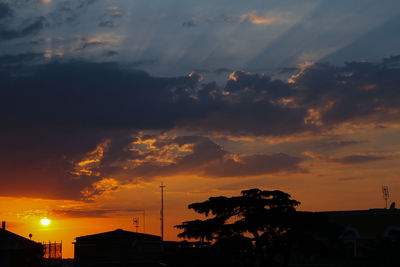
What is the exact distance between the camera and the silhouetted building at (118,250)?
72.6 meters

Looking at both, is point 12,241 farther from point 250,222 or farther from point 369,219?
point 369,219

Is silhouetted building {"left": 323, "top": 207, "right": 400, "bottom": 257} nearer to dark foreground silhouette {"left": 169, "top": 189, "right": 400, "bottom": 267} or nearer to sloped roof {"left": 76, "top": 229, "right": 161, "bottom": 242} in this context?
dark foreground silhouette {"left": 169, "top": 189, "right": 400, "bottom": 267}

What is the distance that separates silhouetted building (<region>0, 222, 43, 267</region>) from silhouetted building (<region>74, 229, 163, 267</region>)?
20.2ft

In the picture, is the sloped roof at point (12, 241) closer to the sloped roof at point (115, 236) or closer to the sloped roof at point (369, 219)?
the sloped roof at point (115, 236)

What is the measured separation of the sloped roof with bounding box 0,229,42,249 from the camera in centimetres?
6919

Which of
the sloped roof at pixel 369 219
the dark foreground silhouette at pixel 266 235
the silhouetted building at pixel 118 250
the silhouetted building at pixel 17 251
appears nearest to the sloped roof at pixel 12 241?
the silhouetted building at pixel 17 251

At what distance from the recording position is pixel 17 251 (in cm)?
7031

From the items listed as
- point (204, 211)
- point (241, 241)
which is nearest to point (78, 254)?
point (204, 211)

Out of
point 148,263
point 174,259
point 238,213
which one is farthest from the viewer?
point 148,263

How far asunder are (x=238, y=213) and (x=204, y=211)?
11.8 feet

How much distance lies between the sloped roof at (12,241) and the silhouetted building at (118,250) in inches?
298

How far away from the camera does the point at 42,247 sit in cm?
7600

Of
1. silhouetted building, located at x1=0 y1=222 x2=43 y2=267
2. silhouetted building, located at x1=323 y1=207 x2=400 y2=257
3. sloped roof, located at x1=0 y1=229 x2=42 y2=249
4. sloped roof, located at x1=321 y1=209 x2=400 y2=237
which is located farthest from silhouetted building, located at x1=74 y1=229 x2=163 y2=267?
silhouetted building, located at x1=323 y1=207 x2=400 y2=257

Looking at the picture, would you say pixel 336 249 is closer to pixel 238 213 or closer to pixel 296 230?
pixel 296 230
